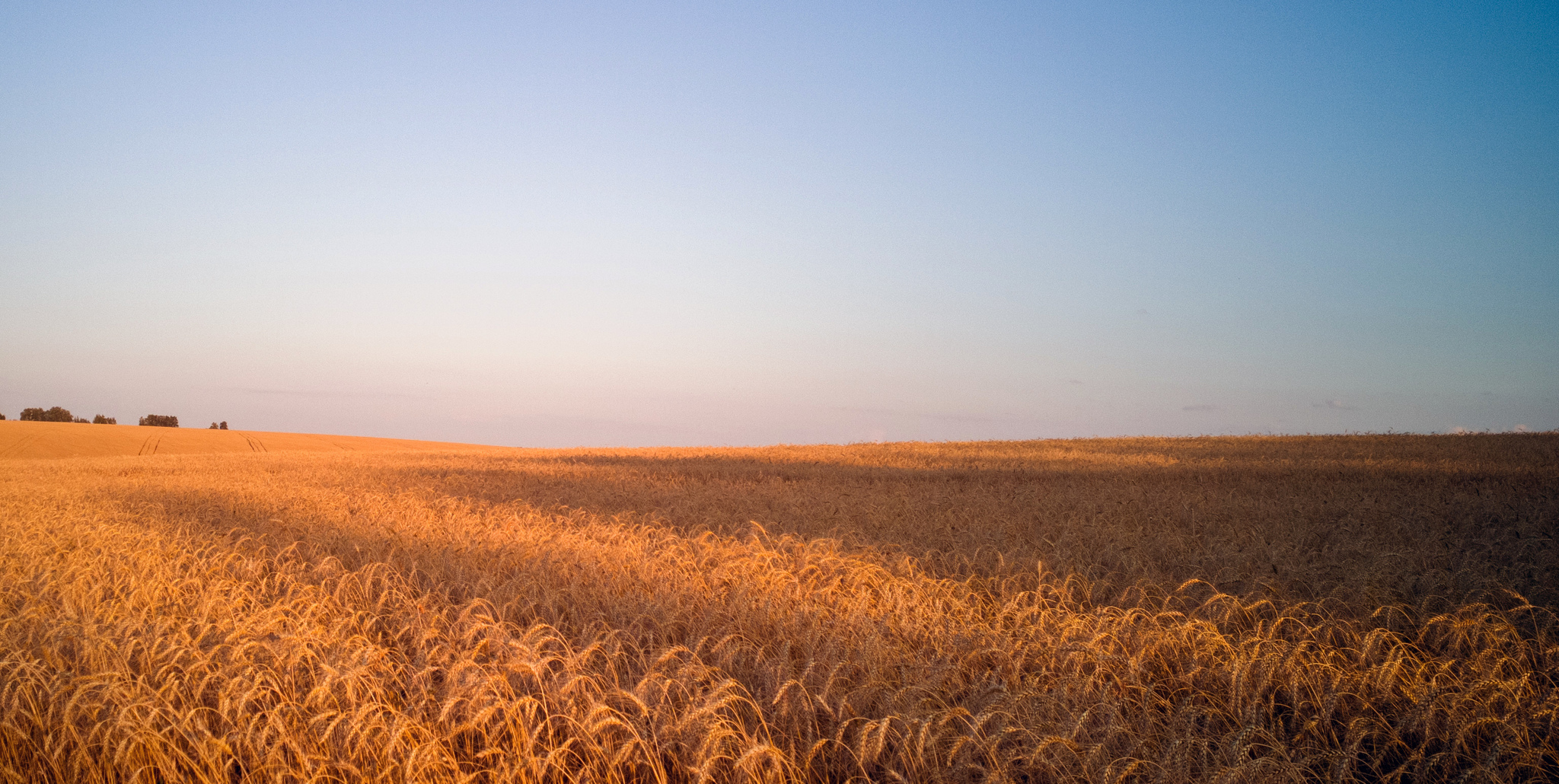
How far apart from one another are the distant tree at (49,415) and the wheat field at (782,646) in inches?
2383

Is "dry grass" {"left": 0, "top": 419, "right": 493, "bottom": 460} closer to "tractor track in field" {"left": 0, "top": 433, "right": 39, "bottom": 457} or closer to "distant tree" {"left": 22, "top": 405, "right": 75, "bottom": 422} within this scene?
"tractor track in field" {"left": 0, "top": 433, "right": 39, "bottom": 457}

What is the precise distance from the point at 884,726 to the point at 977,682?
0.89m

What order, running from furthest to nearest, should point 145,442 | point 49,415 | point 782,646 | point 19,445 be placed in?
point 49,415 → point 145,442 → point 19,445 → point 782,646

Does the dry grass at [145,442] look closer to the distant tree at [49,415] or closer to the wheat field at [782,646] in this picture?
the distant tree at [49,415]

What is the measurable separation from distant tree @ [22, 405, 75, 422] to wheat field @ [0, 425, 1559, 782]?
60.5m

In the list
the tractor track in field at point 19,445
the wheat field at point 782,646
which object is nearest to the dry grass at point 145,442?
the tractor track in field at point 19,445

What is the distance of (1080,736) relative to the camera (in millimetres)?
2602

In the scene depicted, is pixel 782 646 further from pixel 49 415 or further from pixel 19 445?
pixel 49 415

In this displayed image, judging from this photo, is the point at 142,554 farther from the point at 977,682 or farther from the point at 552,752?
the point at 977,682

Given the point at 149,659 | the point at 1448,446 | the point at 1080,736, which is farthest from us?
the point at 1448,446

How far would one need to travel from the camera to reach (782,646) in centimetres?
351

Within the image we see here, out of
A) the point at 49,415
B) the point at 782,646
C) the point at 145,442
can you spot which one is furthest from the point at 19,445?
the point at 782,646

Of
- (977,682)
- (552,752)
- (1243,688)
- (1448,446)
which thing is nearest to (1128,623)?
(1243,688)

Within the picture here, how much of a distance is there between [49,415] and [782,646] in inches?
2756
